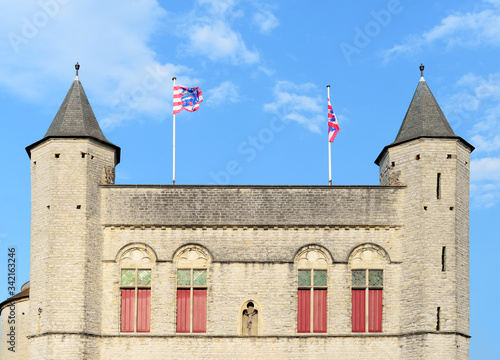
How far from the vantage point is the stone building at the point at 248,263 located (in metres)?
41.1

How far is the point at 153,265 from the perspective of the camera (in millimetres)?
42125

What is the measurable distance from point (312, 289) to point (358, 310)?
2.08 m

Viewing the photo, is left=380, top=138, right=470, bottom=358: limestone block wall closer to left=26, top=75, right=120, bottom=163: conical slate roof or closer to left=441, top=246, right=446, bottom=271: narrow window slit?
left=441, top=246, right=446, bottom=271: narrow window slit

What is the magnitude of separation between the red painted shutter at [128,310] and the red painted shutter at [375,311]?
32.1 feet

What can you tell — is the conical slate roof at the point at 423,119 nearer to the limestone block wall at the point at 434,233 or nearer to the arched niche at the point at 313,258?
the limestone block wall at the point at 434,233

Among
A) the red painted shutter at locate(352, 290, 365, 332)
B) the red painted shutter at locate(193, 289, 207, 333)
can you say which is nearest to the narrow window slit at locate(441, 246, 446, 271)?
the red painted shutter at locate(352, 290, 365, 332)

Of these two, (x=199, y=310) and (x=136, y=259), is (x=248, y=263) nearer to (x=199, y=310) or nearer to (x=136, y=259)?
(x=199, y=310)

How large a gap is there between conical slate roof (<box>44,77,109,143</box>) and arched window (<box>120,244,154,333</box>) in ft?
17.3

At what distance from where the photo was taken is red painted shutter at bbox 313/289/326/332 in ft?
137

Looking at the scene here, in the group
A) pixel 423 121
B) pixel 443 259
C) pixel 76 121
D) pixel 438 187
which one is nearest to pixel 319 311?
pixel 443 259

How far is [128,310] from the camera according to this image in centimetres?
4181

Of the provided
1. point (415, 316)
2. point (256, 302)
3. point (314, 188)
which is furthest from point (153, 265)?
point (415, 316)

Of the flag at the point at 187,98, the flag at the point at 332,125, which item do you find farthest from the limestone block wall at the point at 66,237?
the flag at the point at 332,125

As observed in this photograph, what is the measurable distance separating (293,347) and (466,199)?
9795 millimetres
